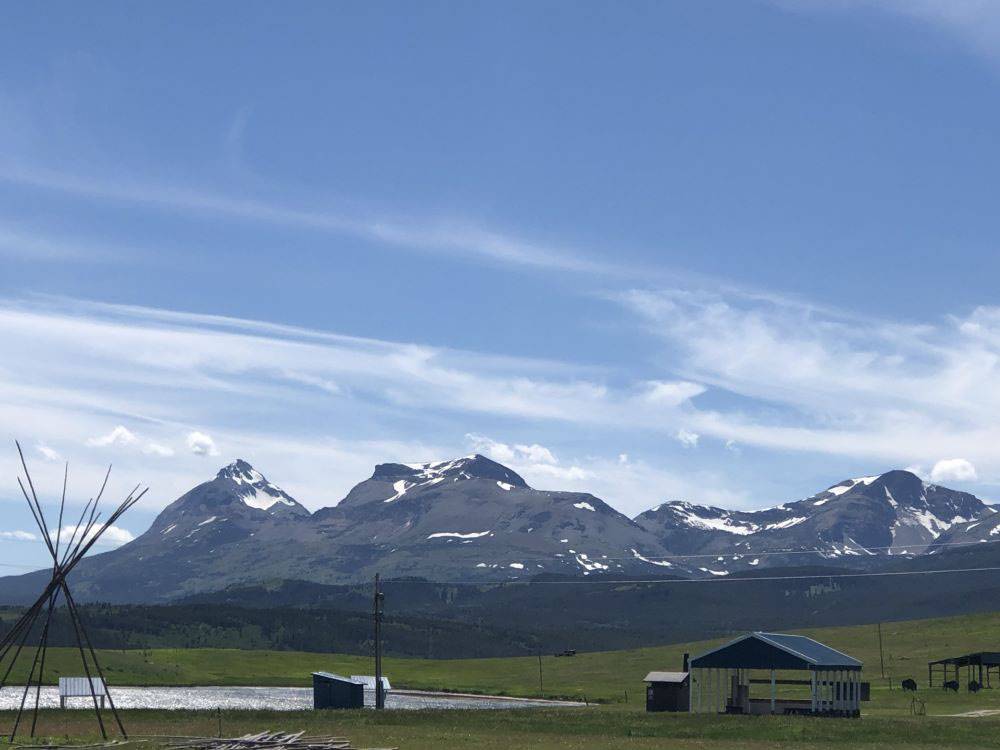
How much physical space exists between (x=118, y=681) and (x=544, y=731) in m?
139

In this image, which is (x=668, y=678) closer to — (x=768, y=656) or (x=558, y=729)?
(x=768, y=656)

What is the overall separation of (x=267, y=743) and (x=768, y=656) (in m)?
48.7

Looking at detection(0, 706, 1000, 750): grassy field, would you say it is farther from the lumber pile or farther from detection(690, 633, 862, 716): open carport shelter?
detection(690, 633, 862, 716): open carport shelter

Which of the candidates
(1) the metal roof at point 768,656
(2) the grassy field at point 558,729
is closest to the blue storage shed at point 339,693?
(2) the grassy field at point 558,729

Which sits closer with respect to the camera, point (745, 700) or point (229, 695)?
point (745, 700)

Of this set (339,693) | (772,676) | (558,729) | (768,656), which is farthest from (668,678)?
(558,729)

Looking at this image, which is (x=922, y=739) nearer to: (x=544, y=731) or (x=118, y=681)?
(x=544, y=731)

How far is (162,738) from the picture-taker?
198 feet

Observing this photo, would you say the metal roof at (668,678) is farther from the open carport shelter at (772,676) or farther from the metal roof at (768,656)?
the metal roof at (768,656)

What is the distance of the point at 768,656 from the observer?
92812 mm

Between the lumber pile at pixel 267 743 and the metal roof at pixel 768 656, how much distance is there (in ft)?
140

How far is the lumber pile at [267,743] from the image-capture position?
52.8 meters

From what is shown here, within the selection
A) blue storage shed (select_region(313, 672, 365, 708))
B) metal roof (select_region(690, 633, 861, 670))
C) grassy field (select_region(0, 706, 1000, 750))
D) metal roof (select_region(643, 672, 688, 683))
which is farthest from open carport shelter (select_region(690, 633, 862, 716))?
blue storage shed (select_region(313, 672, 365, 708))

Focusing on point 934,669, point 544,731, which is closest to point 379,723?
point 544,731
